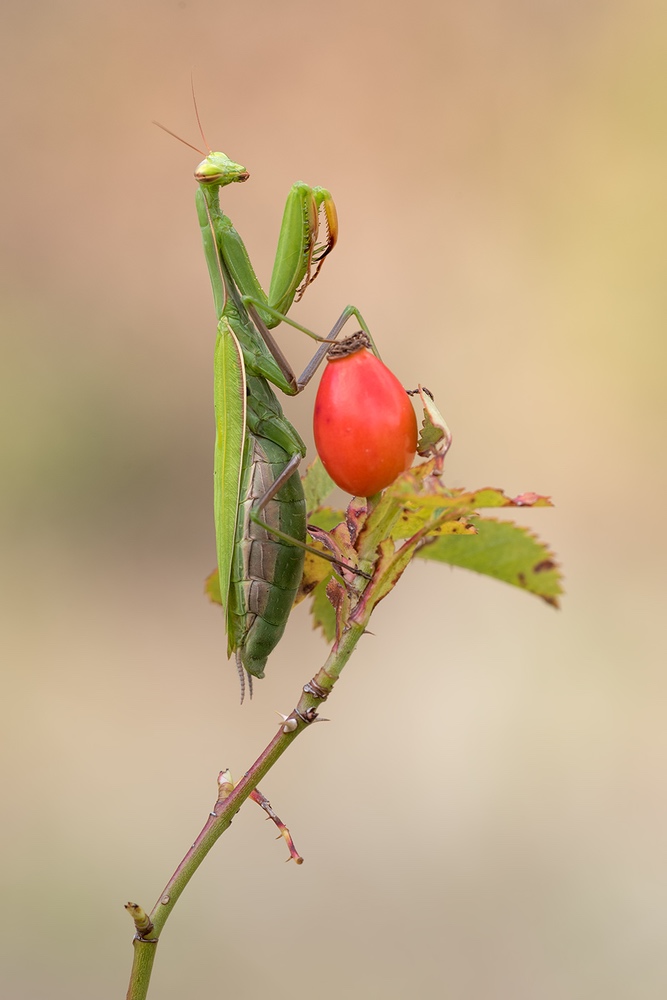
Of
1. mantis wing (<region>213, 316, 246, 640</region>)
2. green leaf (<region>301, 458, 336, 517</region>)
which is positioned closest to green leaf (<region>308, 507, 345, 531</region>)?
green leaf (<region>301, 458, 336, 517</region>)

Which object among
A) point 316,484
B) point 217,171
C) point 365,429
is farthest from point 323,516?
point 217,171

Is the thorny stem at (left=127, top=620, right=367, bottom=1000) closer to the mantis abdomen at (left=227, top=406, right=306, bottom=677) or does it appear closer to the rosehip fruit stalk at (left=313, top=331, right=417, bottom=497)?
the rosehip fruit stalk at (left=313, top=331, right=417, bottom=497)

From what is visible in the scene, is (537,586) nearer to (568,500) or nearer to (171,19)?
(568,500)

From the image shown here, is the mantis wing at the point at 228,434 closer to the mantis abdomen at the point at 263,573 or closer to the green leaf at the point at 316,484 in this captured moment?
the mantis abdomen at the point at 263,573

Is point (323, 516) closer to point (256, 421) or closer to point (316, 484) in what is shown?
point (316, 484)

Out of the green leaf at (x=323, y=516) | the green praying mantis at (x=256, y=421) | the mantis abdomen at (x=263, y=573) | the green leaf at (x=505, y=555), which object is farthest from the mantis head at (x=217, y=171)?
the green leaf at (x=505, y=555)
